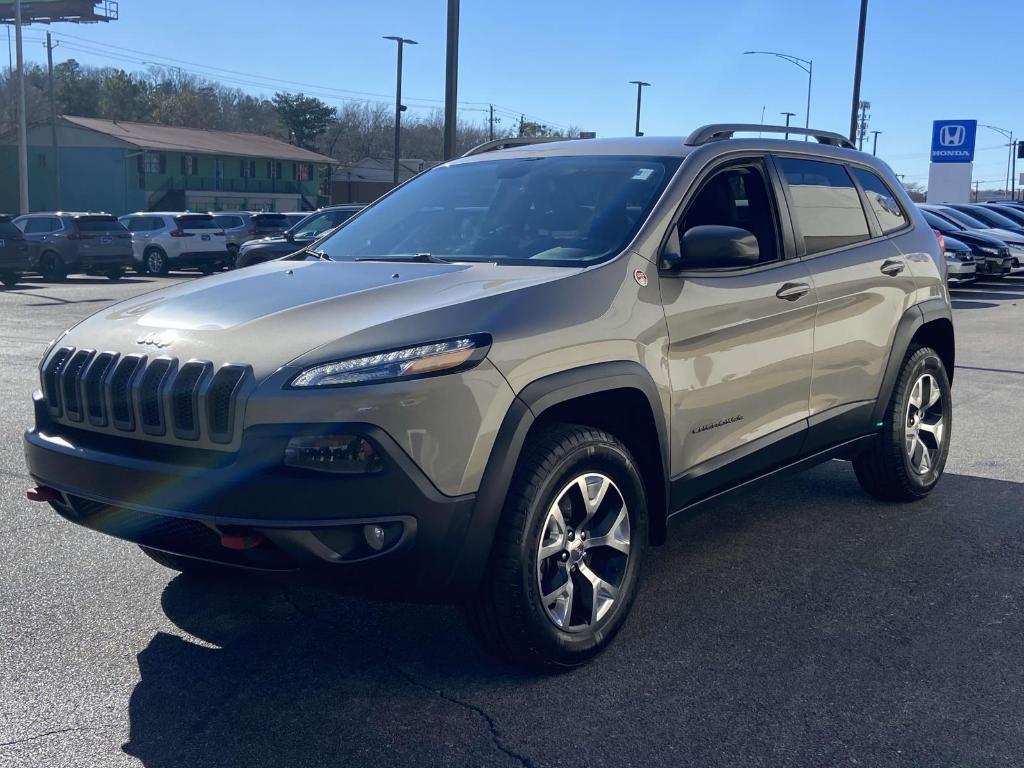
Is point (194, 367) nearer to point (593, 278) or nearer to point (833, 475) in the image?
point (593, 278)

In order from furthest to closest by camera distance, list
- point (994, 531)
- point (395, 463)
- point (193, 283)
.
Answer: point (994, 531) → point (193, 283) → point (395, 463)

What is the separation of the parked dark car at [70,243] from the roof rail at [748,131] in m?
23.0

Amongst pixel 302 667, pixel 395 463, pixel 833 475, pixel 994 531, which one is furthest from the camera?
pixel 833 475

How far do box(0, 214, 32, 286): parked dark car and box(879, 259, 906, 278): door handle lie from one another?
2141cm

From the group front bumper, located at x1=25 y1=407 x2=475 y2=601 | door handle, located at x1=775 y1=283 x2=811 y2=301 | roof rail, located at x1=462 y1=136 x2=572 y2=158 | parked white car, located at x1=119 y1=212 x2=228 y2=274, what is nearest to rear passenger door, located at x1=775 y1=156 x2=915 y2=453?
door handle, located at x1=775 y1=283 x2=811 y2=301

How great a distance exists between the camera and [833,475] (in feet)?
21.9

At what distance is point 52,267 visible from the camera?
84.2 feet

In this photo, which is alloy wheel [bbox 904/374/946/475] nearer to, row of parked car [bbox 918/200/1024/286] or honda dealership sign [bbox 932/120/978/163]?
row of parked car [bbox 918/200/1024/286]

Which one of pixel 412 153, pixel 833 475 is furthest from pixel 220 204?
→ pixel 833 475

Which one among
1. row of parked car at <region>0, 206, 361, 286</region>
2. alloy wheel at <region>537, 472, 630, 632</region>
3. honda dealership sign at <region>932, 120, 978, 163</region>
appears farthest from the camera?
honda dealership sign at <region>932, 120, 978, 163</region>

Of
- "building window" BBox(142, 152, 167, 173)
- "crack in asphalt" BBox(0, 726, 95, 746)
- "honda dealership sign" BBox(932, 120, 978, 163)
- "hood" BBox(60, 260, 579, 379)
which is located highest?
"honda dealership sign" BBox(932, 120, 978, 163)

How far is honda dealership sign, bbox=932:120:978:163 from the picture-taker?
44438 millimetres

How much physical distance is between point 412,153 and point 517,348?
358 feet

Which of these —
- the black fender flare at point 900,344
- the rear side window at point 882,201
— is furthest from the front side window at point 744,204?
the black fender flare at point 900,344
